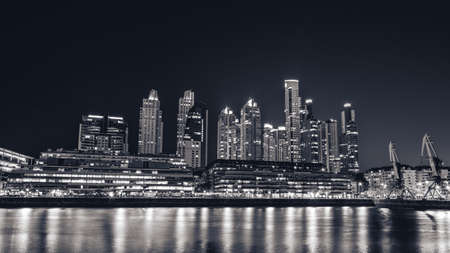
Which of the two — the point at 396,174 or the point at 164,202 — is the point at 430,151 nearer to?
the point at 396,174

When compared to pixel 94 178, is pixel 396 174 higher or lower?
higher

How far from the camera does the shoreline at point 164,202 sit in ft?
473

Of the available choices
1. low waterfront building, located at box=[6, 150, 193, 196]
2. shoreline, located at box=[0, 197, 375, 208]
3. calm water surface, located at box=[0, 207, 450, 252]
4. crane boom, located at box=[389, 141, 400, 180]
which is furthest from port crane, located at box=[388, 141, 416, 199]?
calm water surface, located at box=[0, 207, 450, 252]

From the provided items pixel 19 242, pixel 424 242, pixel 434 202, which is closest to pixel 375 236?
pixel 424 242

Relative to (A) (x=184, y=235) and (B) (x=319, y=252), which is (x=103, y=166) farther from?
(B) (x=319, y=252)

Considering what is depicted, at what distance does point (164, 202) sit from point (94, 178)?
42.9 meters

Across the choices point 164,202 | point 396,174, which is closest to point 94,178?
point 164,202

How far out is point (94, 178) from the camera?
185000mm

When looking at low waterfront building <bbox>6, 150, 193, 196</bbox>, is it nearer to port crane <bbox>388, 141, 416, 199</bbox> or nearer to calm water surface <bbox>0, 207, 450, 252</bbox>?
port crane <bbox>388, 141, 416, 199</bbox>

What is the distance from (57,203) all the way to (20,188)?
112 feet

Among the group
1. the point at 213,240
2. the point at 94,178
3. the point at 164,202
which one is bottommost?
the point at 164,202

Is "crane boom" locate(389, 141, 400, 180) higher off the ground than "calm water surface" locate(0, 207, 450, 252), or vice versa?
"crane boom" locate(389, 141, 400, 180)

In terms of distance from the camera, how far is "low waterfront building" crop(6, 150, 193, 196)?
573 ft

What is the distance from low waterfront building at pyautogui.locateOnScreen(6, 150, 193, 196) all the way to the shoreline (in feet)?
91.4
